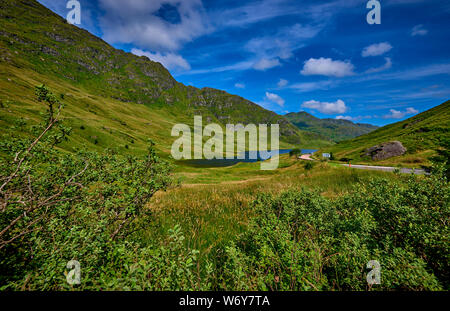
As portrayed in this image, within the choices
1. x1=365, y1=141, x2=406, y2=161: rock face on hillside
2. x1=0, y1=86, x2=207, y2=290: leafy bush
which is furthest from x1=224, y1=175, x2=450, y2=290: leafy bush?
x1=365, y1=141, x2=406, y2=161: rock face on hillside

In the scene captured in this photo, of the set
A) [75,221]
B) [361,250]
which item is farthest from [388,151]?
[75,221]

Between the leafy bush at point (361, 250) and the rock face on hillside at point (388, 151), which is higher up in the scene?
the rock face on hillside at point (388, 151)

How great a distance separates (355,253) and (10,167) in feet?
29.0

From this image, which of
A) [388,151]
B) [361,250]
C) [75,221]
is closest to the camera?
[361,250]

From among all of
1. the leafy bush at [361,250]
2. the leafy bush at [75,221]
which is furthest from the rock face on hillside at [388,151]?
the leafy bush at [75,221]

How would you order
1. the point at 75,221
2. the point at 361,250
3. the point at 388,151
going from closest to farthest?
the point at 361,250
the point at 75,221
the point at 388,151

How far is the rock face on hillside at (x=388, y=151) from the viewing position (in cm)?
4578

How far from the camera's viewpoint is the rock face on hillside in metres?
45.8

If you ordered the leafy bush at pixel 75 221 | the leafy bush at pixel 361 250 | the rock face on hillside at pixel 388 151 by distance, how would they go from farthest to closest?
the rock face on hillside at pixel 388 151
the leafy bush at pixel 361 250
the leafy bush at pixel 75 221

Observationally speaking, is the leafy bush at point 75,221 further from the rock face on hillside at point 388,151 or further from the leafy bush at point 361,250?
the rock face on hillside at point 388,151

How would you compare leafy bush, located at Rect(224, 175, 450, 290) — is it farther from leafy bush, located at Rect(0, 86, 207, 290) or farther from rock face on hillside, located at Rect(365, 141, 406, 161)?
rock face on hillside, located at Rect(365, 141, 406, 161)

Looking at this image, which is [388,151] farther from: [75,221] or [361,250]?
[75,221]

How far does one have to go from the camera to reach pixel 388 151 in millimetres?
48000
